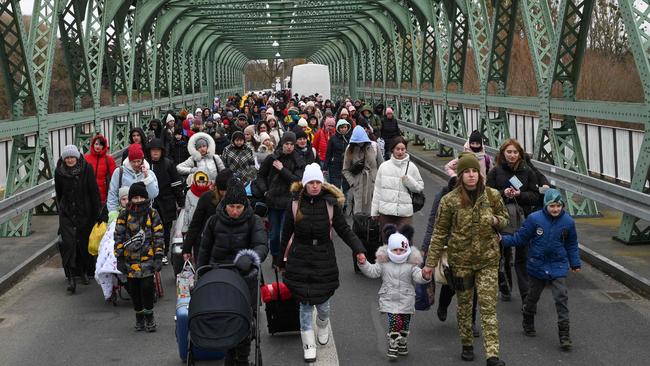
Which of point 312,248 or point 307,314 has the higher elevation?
point 312,248

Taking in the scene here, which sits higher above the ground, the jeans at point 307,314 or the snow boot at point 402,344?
the jeans at point 307,314

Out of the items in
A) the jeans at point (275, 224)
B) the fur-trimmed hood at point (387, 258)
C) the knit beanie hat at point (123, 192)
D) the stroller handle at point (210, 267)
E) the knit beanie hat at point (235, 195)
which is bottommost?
the jeans at point (275, 224)

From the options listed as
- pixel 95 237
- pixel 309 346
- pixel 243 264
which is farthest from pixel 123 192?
pixel 243 264

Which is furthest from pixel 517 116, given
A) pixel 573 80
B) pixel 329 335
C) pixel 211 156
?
pixel 329 335

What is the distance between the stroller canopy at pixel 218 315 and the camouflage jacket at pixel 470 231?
1.83 meters

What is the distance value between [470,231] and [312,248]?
1229 mm

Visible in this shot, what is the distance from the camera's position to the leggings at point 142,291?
8.33 metres

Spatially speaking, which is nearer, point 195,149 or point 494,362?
point 494,362

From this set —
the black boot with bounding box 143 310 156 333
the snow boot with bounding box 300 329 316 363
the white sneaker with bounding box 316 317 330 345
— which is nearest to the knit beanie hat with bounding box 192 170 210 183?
the black boot with bounding box 143 310 156 333

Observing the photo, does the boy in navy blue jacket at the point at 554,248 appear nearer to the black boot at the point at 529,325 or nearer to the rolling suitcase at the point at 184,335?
the black boot at the point at 529,325

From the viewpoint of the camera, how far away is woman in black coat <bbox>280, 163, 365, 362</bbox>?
7.23 metres

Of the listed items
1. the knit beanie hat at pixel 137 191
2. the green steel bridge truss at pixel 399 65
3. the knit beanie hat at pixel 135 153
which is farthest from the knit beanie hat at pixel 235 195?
the green steel bridge truss at pixel 399 65

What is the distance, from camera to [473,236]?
691cm

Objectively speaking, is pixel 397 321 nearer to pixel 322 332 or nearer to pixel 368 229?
pixel 322 332
